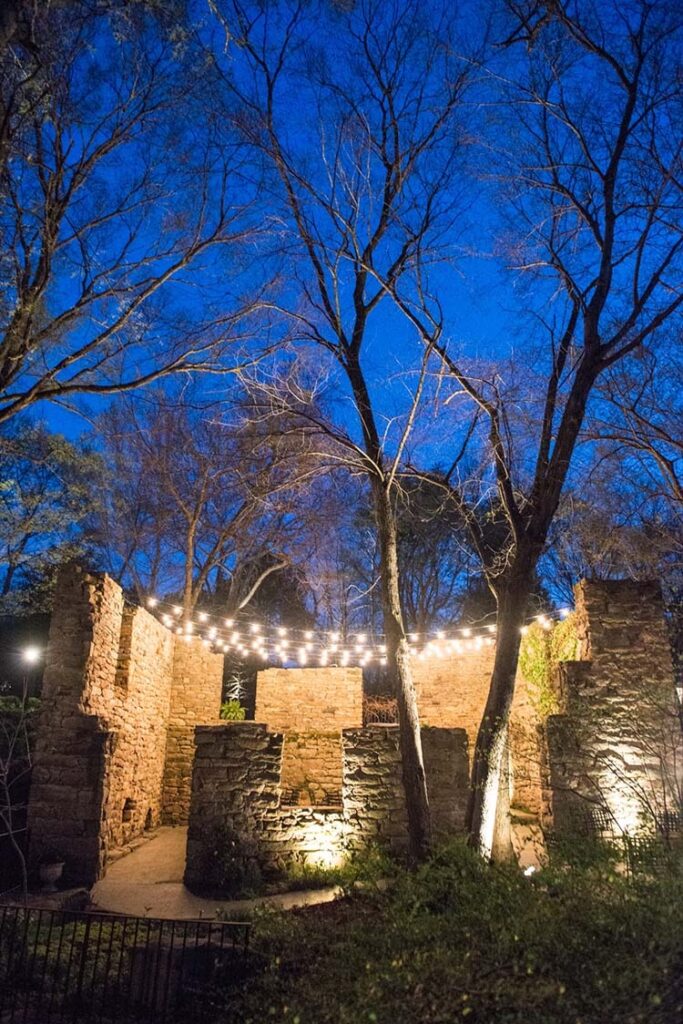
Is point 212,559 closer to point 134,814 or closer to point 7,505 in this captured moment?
point 7,505

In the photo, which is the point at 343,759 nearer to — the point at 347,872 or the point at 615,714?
the point at 347,872

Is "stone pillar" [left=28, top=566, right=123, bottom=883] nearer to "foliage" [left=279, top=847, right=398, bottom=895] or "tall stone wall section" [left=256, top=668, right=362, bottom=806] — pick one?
"foliage" [left=279, top=847, right=398, bottom=895]

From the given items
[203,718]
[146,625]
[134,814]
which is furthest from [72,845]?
[203,718]

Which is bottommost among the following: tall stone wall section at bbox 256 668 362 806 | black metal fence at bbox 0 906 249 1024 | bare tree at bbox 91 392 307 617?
black metal fence at bbox 0 906 249 1024

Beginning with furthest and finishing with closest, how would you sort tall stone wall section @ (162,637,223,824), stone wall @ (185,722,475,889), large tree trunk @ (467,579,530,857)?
tall stone wall section @ (162,637,223,824) < stone wall @ (185,722,475,889) < large tree trunk @ (467,579,530,857)

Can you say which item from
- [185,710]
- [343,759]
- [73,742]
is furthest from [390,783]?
[185,710]

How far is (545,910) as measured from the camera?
4.25 meters

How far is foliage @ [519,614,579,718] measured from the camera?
359 inches

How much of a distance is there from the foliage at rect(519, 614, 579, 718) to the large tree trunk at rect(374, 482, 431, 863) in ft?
8.55

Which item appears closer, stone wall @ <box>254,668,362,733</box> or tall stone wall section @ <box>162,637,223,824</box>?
tall stone wall section @ <box>162,637,223,824</box>

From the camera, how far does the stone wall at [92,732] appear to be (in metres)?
7.64

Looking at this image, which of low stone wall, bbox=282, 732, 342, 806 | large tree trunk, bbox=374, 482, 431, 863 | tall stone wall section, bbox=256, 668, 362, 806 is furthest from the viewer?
tall stone wall section, bbox=256, 668, 362, 806

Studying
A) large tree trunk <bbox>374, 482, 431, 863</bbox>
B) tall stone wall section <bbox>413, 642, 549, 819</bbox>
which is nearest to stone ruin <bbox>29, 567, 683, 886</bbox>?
large tree trunk <bbox>374, 482, 431, 863</bbox>

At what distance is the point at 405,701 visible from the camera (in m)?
7.34
